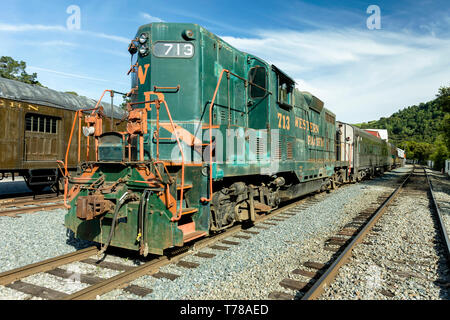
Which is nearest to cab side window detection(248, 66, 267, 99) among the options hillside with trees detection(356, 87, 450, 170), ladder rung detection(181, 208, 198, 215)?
ladder rung detection(181, 208, 198, 215)

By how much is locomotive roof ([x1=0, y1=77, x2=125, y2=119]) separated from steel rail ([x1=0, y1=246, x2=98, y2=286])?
7954 mm

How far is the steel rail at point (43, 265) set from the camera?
345 cm

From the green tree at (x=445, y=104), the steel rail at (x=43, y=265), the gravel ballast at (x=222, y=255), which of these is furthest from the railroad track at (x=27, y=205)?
the green tree at (x=445, y=104)

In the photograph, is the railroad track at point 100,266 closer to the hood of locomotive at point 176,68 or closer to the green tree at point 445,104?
the hood of locomotive at point 176,68

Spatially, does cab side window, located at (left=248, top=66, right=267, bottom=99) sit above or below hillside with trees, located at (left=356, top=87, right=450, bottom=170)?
below

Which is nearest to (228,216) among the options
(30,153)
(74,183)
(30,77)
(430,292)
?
(74,183)

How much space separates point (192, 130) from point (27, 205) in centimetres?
629

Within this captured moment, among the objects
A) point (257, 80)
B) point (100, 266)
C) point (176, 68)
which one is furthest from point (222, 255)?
point (257, 80)

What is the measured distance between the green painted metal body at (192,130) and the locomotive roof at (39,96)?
7.62 metres

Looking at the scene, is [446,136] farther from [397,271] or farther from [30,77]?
[30,77]

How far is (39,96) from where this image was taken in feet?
37.7

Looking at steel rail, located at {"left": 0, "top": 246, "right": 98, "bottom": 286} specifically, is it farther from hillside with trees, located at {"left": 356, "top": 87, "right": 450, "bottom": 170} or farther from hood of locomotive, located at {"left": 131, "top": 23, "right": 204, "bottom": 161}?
hillside with trees, located at {"left": 356, "top": 87, "right": 450, "bottom": 170}

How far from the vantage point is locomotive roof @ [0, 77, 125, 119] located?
10500 millimetres

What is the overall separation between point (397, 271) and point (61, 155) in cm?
1029
